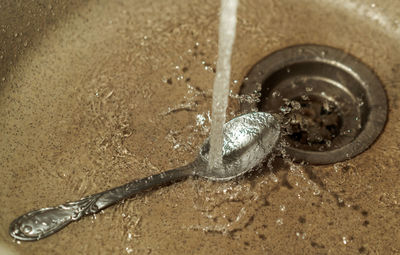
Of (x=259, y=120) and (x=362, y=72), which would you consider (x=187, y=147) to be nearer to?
(x=259, y=120)

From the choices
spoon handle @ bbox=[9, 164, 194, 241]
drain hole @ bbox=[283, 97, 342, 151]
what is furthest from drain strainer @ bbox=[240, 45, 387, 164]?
spoon handle @ bbox=[9, 164, 194, 241]

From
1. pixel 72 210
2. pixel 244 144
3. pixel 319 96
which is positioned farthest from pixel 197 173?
pixel 319 96

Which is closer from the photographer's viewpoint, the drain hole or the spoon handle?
the spoon handle

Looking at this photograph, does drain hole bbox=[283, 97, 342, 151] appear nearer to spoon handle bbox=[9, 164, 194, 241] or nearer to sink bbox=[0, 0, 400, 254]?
sink bbox=[0, 0, 400, 254]

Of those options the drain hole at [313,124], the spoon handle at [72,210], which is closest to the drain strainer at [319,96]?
the drain hole at [313,124]

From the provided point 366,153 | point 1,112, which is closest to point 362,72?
point 366,153

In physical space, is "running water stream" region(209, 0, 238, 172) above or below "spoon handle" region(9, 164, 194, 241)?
above

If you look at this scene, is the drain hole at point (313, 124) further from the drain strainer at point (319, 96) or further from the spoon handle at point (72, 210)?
the spoon handle at point (72, 210)
